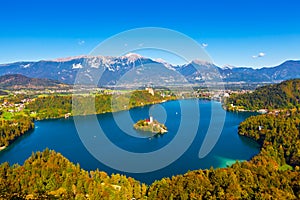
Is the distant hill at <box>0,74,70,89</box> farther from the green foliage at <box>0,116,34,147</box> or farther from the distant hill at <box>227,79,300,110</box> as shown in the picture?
the distant hill at <box>227,79,300,110</box>

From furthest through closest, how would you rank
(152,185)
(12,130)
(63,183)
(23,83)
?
(23,83) < (12,130) < (152,185) < (63,183)

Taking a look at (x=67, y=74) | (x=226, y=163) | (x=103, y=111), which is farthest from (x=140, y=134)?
(x=67, y=74)

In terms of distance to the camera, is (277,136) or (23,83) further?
(23,83)

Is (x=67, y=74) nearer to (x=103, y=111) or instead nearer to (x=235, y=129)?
A: (x=103, y=111)

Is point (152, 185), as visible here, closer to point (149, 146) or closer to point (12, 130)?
point (149, 146)

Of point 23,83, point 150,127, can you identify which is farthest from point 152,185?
point 23,83

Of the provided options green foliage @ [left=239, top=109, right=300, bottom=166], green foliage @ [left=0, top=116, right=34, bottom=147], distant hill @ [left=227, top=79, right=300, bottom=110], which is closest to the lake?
green foliage @ [left=0, top=116, right=34, bottom=147]

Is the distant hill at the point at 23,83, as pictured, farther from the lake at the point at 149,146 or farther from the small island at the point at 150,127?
the small island at the point at 150,127

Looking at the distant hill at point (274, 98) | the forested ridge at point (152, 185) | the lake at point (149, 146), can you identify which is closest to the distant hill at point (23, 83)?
the lake at point (149, 146)
